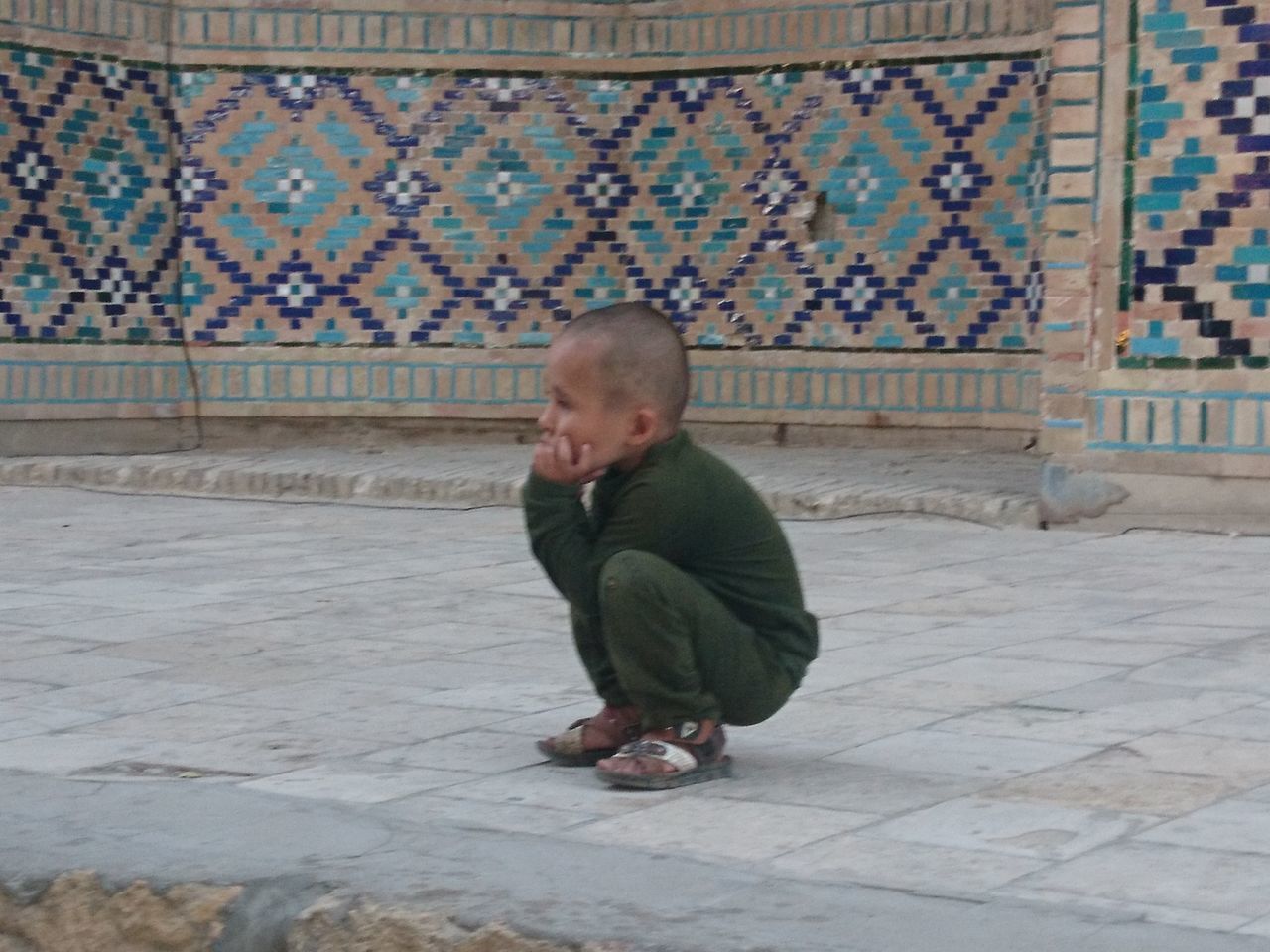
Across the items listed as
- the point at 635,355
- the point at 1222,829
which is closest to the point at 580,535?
the point at 635,355

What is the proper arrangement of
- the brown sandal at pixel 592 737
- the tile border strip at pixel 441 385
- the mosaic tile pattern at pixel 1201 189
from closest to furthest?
1. the brown sandal at pixel 592 737
2. the mosaic tile pattern at pixel 1201 189
3. the tile border strip at pixel 441 385

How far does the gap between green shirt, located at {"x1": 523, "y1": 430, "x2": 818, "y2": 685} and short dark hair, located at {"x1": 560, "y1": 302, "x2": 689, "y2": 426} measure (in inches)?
3.6

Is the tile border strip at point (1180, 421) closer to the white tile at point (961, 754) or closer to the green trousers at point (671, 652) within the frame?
the white tile at point (961, 754)

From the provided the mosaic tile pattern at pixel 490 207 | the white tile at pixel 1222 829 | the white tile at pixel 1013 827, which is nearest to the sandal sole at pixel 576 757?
the white tile at pixel 1013 827

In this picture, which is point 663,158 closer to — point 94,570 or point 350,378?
point 350,378

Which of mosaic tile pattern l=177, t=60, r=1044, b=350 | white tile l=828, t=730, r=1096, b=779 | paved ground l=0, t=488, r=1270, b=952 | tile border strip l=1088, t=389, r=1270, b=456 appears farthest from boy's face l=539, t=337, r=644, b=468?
mosaic tile pattern l=177, t=60, r=1044, b=350

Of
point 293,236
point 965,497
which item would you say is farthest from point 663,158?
point 965,497

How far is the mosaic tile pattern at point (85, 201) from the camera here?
945cm

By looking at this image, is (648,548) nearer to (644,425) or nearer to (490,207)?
(644,425)

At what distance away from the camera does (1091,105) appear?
705 centimetres

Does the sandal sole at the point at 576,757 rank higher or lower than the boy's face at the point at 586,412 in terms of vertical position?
lower

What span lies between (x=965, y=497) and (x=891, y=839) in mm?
4768

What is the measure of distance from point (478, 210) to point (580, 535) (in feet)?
22.8

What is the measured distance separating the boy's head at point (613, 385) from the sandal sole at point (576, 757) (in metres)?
0.46
